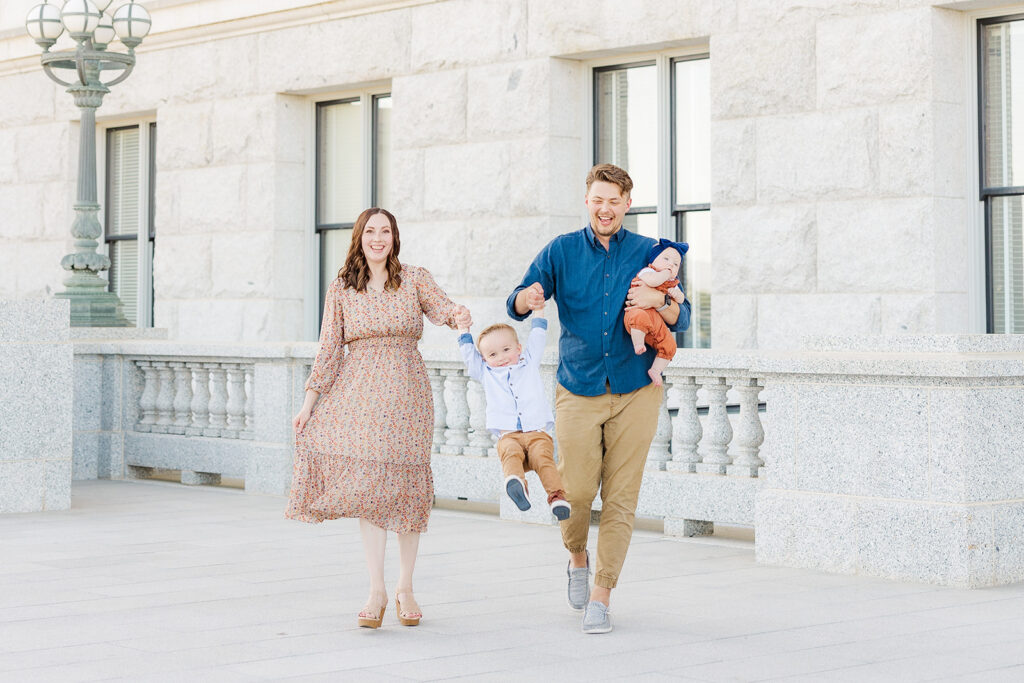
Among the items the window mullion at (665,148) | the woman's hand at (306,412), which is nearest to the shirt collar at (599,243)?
the woman's hand at (306,412)

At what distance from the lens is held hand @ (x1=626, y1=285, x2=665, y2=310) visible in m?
6.82

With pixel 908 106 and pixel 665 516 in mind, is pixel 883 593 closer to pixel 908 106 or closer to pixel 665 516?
pixel 665 516

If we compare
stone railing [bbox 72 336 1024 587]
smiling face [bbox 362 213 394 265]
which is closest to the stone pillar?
stone railing [bbox 72 336 1024 587]

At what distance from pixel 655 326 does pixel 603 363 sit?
305mm

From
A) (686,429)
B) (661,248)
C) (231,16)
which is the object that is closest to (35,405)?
(686,429)

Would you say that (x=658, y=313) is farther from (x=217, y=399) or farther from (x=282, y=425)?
(x=217, y=399)

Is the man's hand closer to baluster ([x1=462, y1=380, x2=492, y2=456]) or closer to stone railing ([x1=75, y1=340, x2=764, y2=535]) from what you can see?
stone railing ([x1=75, y1=340, x2=764, y2=535])

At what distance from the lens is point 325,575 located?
849 centimetres

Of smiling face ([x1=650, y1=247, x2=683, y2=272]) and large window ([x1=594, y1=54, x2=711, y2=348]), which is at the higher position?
large window ([x1=594, y1=54, x2=711, y2=348])

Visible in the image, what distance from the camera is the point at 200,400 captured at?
13.3 m

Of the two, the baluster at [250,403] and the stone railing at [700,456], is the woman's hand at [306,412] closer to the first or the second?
the stone railing at [700,456]

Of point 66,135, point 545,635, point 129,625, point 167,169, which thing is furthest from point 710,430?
point 66,135

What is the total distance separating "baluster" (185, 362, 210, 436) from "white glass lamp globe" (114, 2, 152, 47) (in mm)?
3041

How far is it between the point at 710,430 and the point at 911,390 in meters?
A: 1.94
